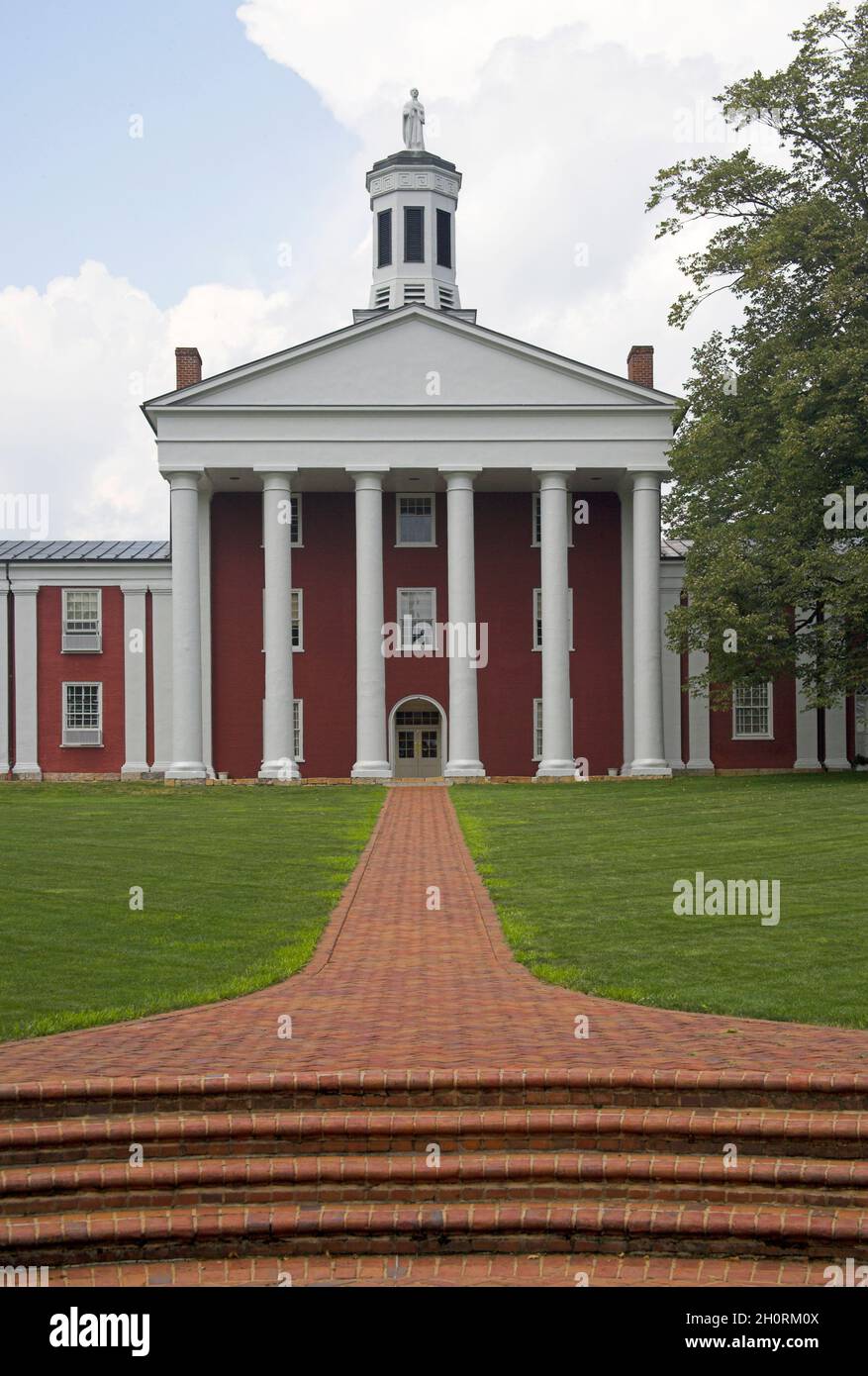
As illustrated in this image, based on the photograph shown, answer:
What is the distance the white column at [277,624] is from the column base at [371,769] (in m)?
2.14

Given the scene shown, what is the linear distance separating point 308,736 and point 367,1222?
44253 millimetres

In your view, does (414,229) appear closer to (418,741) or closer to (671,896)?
(418,741)

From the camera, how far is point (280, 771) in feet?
160

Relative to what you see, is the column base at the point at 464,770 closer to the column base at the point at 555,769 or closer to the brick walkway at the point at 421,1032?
the column base at the point at 555,769

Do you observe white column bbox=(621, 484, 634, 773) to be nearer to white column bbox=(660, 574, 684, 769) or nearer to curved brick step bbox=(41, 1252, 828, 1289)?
white column bbox=(660, 574, 684, 769)

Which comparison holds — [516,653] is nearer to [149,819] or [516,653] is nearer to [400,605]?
[400,605]

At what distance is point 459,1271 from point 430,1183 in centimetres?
78

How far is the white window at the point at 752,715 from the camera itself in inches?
→ 2133

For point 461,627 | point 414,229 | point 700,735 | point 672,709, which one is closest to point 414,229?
point 414,229

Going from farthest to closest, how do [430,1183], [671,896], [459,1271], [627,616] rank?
[627,616] → [671,896] → [430,1183] → [459,1271]

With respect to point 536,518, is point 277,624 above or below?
below
